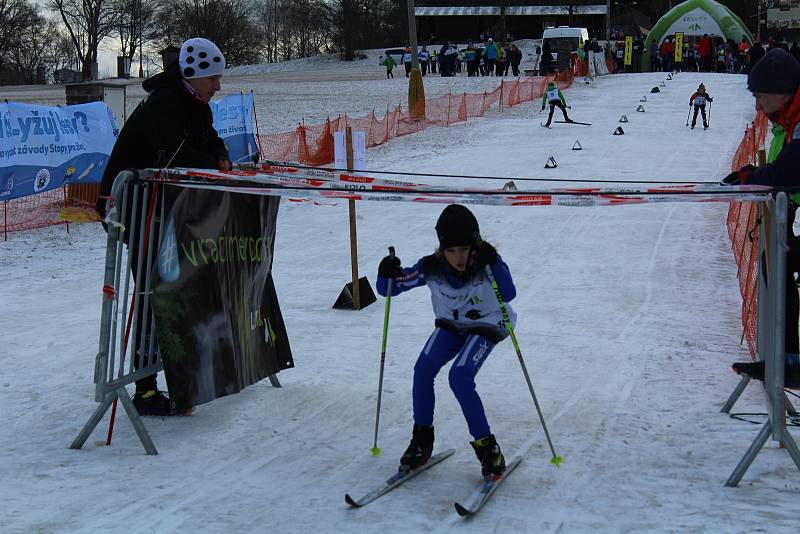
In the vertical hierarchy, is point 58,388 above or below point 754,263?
below

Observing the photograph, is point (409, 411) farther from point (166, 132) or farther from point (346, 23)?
point (346, 23)

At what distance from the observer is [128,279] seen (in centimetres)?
567

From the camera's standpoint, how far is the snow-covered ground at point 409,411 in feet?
15.6

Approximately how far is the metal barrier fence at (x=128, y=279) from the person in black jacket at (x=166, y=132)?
0.06 m

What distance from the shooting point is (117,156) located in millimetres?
6148

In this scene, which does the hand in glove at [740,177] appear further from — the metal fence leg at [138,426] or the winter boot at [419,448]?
the metal fence leg at [138,426]

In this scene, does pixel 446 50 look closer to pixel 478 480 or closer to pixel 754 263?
pixel 754 263

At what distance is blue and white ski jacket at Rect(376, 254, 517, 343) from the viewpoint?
5.06 meters

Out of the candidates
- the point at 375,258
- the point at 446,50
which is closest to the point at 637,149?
the point at 375,258

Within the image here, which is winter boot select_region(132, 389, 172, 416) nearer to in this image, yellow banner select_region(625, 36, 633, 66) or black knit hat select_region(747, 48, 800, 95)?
black knit hat select_region(747, 48, 800, 95)

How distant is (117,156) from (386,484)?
8.93 ft

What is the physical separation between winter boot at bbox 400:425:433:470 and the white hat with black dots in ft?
8.59

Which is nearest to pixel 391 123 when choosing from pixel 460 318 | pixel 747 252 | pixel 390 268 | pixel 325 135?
pixel 325 135

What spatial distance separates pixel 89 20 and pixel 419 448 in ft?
225
